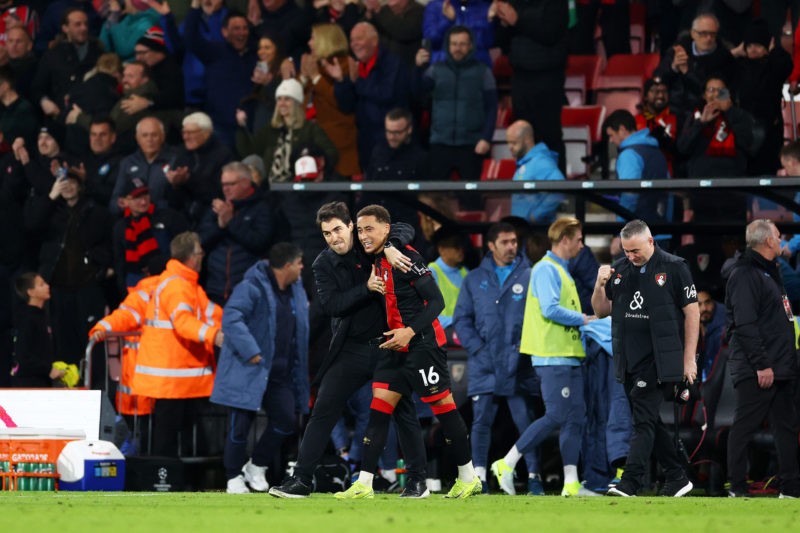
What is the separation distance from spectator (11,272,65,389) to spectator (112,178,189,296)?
3.35 ft

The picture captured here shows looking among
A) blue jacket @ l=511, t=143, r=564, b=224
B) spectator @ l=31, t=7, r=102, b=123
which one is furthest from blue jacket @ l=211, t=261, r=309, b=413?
spectator @ l=31, t=7, r=102, b=123

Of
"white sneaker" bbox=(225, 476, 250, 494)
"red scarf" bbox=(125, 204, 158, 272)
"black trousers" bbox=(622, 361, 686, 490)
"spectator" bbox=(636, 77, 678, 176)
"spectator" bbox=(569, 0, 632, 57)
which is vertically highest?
"spectator" bbox=(569, 0, 632, 57)

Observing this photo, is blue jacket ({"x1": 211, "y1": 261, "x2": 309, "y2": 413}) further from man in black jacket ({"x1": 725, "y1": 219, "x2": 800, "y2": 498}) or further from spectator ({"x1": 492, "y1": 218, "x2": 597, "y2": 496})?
man in black jacket ({"x1": 725, "y1": 219, "x2": 800, "y2": 498})

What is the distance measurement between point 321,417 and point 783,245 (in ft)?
19.1

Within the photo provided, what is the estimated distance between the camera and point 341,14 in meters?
19.0

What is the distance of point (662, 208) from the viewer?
49.9 ft

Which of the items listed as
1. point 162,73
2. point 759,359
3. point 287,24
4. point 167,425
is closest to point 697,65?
point 287,24

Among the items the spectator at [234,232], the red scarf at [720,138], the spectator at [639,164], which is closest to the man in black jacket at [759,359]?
the spectator at [639,164]

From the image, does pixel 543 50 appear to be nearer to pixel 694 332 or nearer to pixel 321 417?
pixel 694 332

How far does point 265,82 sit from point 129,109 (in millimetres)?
1669

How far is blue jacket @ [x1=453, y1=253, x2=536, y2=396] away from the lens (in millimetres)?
13938

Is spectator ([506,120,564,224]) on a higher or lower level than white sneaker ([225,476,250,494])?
higher

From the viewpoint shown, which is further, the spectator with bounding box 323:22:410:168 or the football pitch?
the spectator with bounding box 323:22:410:168

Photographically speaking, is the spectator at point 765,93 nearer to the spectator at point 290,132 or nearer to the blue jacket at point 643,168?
the blue jacket at point 643,168
